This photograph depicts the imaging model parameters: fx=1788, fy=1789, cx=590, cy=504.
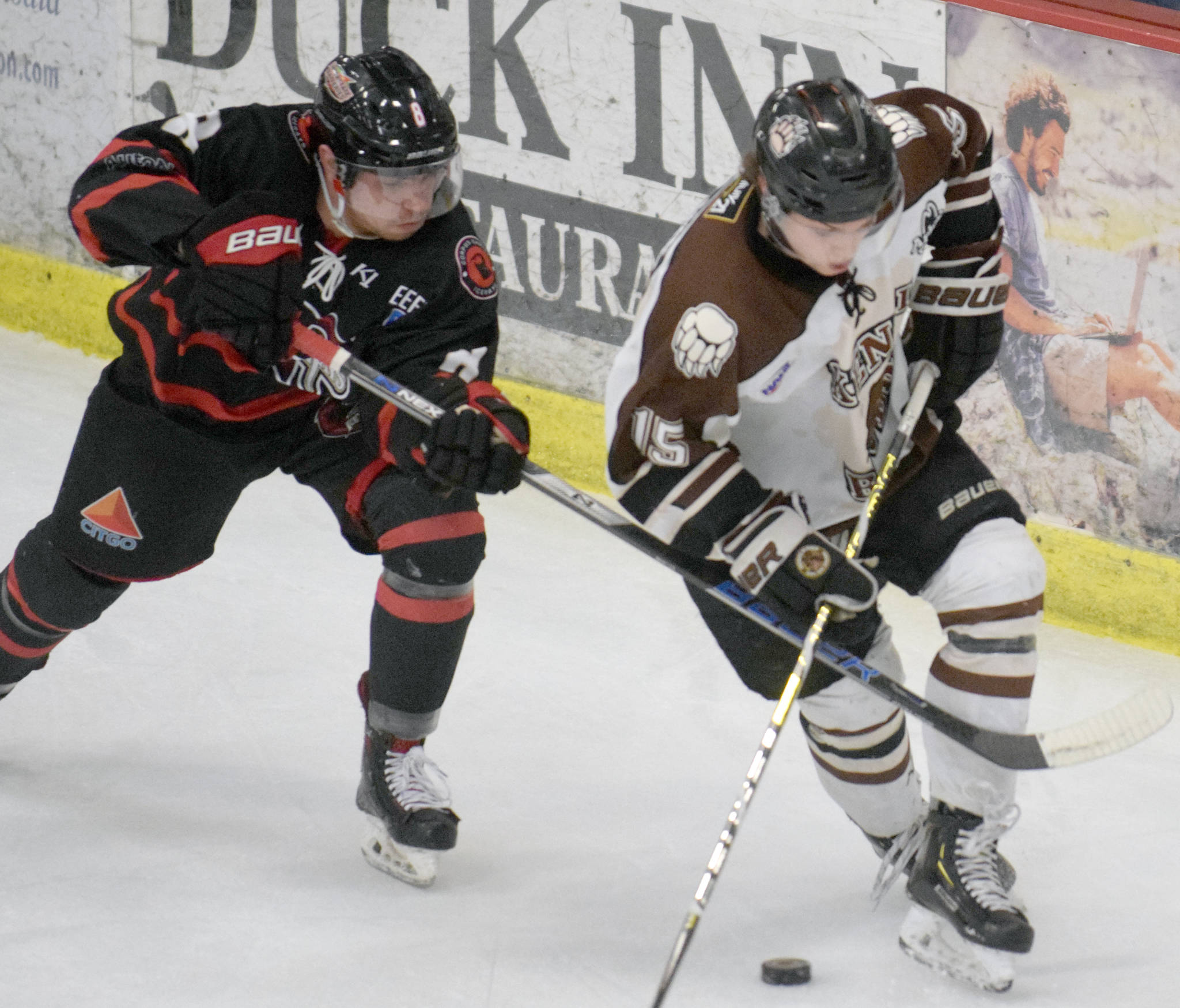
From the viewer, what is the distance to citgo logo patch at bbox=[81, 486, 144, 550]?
2518 mm

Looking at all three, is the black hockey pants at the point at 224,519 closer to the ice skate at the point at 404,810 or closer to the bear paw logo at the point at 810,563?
the ice skate at the point at 404,810

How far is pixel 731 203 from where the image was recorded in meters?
2.15

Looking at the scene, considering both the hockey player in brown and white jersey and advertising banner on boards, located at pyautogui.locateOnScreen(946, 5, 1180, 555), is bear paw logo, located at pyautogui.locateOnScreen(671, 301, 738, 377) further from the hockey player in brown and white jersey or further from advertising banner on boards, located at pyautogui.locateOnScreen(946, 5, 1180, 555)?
advertising banner on boards, located at pyautogui.locateOnScreen(946, 5, 1180, 555)

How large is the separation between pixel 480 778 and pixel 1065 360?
4.57ft

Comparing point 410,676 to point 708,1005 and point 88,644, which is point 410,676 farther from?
point 88,644

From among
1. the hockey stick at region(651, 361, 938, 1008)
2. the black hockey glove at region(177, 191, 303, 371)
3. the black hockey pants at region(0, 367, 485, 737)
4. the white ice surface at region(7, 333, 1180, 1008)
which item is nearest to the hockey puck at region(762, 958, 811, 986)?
the white ice surface at region(7, 333, 1180, 1008)

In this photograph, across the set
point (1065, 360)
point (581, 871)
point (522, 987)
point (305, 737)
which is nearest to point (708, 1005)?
point (522, 987)

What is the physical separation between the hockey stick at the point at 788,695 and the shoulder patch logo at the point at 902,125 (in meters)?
0.31

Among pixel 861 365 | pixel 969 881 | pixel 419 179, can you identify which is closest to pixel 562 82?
pixel 419 179

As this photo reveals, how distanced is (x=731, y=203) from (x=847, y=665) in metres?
0.60

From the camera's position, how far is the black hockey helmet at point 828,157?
2014mm

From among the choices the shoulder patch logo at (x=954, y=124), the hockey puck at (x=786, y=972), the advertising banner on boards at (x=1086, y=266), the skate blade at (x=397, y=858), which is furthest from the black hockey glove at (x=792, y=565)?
the advertising banner on boards at (x=1086, y=266)

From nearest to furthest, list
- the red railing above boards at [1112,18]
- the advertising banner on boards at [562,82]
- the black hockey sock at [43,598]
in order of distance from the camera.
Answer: the black hockey sock at [43,598] → the red railing above boards at [1112,18] → the advertising banner on boards at [562,82]

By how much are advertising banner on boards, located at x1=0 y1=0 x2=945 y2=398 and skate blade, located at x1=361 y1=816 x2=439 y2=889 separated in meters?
1.67
